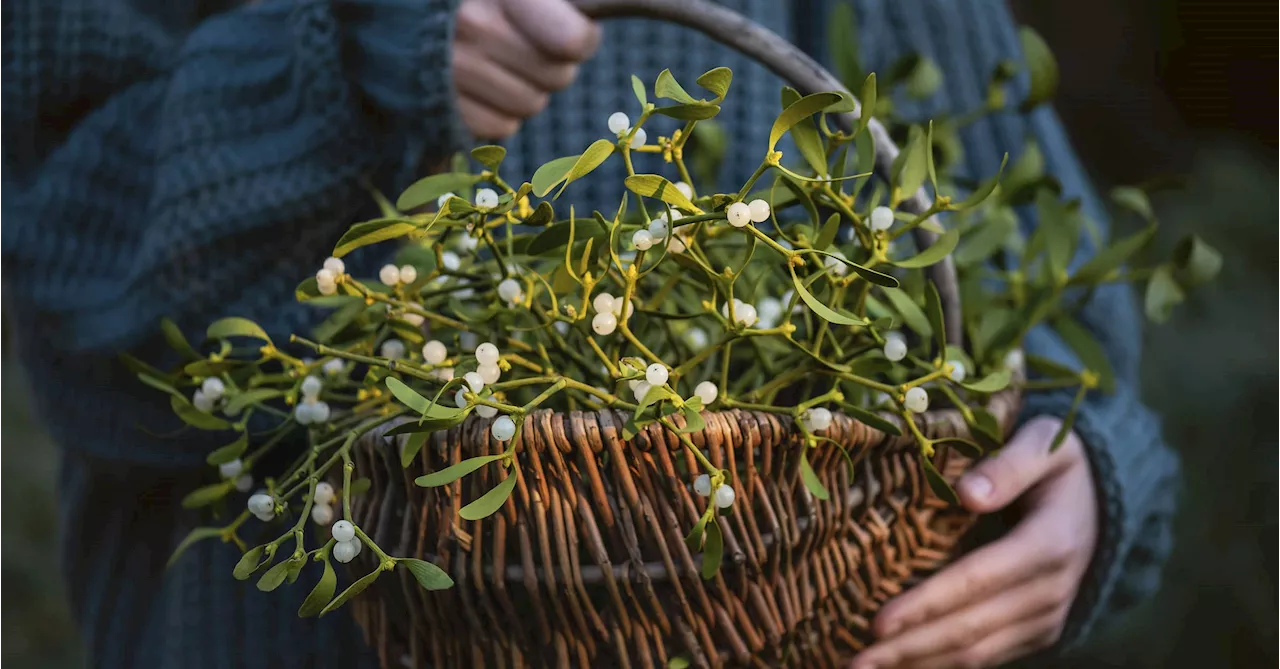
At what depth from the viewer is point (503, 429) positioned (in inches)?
14.7

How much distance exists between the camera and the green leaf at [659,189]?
37cm

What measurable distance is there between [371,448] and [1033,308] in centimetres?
31

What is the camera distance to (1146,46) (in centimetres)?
202

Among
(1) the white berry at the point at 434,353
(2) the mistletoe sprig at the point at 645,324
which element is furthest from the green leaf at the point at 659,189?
(1) the white berry at the point at 434,353

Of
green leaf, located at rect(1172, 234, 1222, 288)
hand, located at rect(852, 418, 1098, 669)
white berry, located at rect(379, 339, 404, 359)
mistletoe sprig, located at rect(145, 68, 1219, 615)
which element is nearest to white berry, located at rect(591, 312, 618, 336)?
mistletoe sprig, located at rect(145, 68, 1219, 615)

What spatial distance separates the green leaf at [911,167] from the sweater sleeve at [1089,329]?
28 cm

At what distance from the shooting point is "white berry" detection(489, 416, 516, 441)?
1.23 ft

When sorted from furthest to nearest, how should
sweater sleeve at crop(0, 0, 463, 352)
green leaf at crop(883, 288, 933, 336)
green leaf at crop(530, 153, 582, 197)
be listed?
sweater sleeve at crop(0, 0, 463, 352)
green leaf at crop(883, 288, 933, 336)
green leaf at crop(530, 153, 582, 197)

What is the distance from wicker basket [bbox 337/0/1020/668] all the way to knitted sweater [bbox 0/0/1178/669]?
5.7 inches

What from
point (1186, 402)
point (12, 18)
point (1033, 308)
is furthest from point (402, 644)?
point (1186, 402)

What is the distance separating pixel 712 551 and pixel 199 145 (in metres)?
0.39

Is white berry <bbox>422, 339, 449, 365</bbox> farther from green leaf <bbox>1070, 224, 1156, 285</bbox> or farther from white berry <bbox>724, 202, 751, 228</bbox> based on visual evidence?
green leaf <bbox>1070, 224, 1156, 285</bbox>

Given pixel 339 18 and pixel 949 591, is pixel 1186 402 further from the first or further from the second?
pixel 339 18

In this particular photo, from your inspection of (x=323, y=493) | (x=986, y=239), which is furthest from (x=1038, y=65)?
(x=323, y=493)
